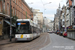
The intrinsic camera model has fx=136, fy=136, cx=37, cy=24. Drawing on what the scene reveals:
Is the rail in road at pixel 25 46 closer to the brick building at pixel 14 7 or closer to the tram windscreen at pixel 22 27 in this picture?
the tram windscreen at pixel 22 27

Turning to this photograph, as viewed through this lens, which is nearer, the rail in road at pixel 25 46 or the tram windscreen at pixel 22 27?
the rail in road at pixel 25 46

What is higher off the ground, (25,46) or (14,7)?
(14,7)

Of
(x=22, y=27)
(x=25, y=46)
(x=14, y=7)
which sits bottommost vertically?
(x=25, y=46)

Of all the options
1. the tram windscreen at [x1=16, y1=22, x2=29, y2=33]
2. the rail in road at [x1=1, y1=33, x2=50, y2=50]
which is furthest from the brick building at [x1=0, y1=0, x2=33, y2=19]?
the rail in road at [x1=1, y1=33, x2=50, y2=50]

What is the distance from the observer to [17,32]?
20.1m

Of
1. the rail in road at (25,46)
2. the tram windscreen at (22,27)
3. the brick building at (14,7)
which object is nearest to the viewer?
the rail in road at (25,46)

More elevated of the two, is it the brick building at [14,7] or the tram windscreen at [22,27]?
the brick building at [14,7]

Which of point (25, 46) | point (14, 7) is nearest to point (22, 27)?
point (25, 46)

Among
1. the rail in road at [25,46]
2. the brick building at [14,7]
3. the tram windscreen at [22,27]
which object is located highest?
the brick building at [14,7]

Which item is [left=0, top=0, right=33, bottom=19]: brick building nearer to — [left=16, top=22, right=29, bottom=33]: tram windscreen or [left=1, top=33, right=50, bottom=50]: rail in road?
[left=16, top=22, right=29, bottom=33]: tram windscreen

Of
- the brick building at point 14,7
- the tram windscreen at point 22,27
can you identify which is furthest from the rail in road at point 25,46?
the brick building at point 14,7

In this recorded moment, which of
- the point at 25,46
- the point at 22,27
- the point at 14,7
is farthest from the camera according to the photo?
the point at 14,7

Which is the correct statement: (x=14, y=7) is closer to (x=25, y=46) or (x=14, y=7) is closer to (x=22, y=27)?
(x=22, y=27)

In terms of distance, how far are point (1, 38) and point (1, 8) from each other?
5435 millimetres
